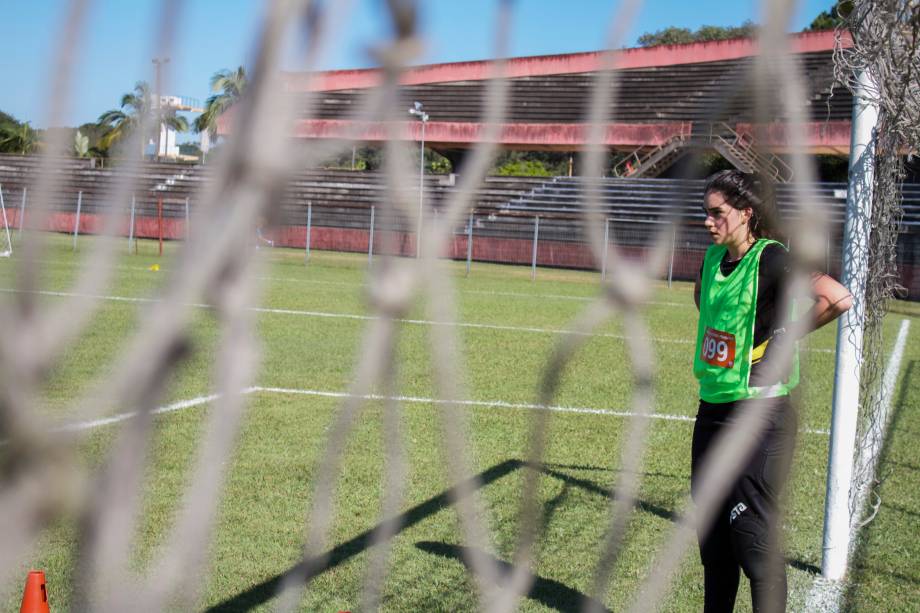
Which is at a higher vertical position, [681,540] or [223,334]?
[223,334]

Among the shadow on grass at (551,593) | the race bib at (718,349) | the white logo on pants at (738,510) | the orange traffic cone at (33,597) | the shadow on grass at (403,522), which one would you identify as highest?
the race bib at (718,349)

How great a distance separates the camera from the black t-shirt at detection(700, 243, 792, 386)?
2.75 meters

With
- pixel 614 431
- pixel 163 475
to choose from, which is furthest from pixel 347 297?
pixel 163 475

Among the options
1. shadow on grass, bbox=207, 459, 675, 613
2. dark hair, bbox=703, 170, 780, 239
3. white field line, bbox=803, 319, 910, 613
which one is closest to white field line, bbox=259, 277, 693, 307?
shadow on grass, bbox=207, 459, 675, 613

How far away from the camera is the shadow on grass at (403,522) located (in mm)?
3281

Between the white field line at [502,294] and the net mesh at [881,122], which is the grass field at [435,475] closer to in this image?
the net mesh at [881,122]

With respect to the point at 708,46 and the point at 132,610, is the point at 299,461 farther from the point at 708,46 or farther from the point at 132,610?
the point at 708,46

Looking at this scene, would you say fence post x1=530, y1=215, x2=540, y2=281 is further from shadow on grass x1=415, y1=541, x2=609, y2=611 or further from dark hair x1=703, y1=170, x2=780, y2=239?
dark hair x1=703, y1=170, x2=780, y2=239

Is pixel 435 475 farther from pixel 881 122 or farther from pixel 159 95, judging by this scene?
pixel 159 95

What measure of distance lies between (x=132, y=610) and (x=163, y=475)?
4072 mm

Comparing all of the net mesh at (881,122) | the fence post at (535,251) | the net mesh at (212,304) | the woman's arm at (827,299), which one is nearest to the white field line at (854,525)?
the net mesh at (881,122)

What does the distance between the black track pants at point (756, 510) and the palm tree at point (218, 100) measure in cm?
219

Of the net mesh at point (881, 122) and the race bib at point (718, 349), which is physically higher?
the net mesh at point (881, 122)

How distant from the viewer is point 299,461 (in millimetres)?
5172
